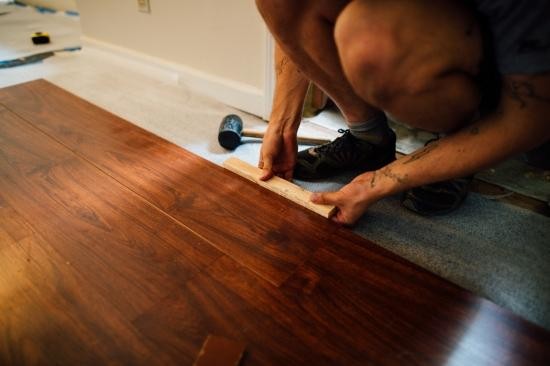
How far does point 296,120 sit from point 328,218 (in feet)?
1.00

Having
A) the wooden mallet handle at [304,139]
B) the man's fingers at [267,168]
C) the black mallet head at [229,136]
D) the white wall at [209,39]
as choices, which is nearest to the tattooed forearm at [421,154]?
the man's fingers at [267,168]

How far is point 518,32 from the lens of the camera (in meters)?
0.51

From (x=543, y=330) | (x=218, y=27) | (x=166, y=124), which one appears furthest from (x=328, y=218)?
(x=218, y=27)

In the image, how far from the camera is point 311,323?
606 mm

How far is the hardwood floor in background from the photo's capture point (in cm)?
57

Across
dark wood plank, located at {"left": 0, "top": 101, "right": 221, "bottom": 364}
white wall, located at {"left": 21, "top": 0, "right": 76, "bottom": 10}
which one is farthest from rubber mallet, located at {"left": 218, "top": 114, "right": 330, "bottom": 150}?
white wall, located at {"left": 21, "top": 0, "right": 76, "bottom": 10}

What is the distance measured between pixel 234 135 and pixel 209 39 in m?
0.57

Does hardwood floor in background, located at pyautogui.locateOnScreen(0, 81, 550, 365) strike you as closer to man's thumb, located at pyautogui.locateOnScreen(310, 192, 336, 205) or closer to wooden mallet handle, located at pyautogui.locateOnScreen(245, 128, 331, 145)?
man's thumb, located at pyautogui.locateOnScreen(310, 192, 336, 205)

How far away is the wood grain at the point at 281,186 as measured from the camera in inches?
33.7

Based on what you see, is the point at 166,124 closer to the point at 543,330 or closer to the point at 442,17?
the point at 442,17

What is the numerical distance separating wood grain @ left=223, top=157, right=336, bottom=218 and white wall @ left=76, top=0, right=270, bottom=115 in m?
0.46

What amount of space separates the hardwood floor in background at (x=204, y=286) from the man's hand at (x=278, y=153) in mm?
87

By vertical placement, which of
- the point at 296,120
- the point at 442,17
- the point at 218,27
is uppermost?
the point at 442,17

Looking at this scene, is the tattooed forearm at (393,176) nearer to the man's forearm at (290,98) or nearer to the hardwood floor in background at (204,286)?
the hardwood floor in background at (204,286)
